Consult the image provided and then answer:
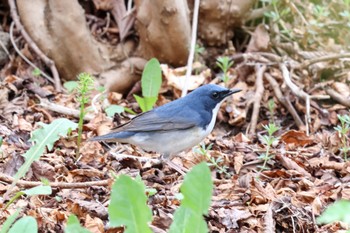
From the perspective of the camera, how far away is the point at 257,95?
7.38 m

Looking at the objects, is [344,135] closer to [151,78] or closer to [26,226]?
[151,78]

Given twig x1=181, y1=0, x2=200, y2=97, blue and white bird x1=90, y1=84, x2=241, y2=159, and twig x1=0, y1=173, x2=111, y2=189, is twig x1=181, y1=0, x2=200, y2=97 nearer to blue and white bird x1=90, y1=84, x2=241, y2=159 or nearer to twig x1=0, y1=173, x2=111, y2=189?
blue and white bird x1=90, y1=84, x2=241, y2=159

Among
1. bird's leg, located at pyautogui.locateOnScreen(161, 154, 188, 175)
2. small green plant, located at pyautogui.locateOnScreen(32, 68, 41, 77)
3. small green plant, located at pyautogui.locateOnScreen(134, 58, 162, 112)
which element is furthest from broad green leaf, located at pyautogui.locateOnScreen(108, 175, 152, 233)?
small green plant, located at pyautogui.locateOnScreen(32, 68, 41, 77)

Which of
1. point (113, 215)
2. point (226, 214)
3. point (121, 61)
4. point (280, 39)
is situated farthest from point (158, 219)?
point (280, 39)

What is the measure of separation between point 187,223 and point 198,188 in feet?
0.73

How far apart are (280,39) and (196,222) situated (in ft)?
17.2

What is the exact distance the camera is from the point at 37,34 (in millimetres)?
7555

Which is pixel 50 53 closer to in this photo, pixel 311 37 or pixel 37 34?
pixel 37 34

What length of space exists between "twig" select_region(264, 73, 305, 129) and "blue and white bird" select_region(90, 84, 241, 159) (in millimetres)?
1353

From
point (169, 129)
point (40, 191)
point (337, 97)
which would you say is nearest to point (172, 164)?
point (169, 129)

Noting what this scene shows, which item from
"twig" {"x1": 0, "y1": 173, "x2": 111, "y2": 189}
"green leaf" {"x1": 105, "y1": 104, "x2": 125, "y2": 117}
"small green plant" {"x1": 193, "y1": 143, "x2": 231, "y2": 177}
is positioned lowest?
"green leaf" {"x1": 105, "y1": 104, "x2": 125, "y2": 117}

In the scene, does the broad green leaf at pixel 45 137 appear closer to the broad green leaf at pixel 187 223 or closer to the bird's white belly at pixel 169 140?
the bird's white belly at pixel 169 140

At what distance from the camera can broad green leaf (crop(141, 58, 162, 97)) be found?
632 cm

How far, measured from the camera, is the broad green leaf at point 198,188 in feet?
10.7
